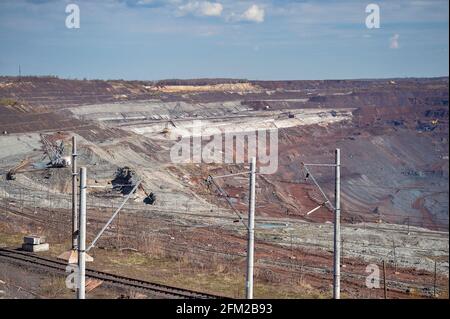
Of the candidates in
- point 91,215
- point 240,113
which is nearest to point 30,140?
point 91,215

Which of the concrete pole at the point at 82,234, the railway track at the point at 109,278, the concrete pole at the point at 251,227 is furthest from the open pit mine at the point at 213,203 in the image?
the concrete pole at the point at 82,234

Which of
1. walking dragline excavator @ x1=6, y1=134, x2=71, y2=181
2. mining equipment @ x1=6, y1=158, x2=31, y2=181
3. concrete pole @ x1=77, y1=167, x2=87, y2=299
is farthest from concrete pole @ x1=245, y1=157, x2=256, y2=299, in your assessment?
mining equipment @ x1=6, y1=158, x2=31, y2=181

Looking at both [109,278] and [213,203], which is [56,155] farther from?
[109,278]

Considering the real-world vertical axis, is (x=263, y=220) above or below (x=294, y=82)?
below

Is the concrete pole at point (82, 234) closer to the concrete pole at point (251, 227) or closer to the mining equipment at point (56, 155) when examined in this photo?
the concrete pole at point (251, 227)

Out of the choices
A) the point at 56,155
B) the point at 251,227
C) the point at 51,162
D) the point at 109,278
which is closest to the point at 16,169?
the point at 51,162
